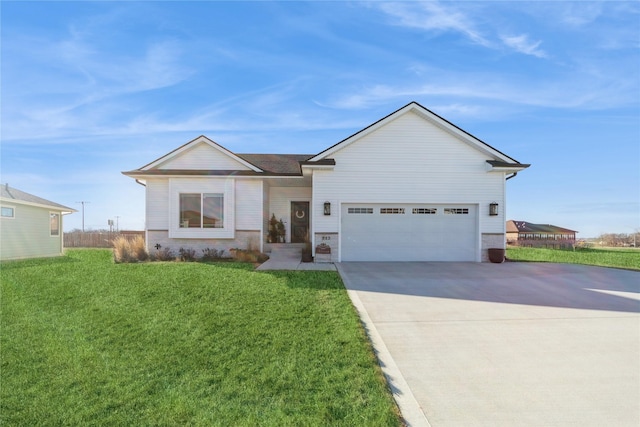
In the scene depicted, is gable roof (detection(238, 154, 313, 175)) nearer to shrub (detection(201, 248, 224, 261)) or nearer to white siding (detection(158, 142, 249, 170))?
white siding (detection(158, 142, 249, 170))

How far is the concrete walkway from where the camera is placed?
1098cm

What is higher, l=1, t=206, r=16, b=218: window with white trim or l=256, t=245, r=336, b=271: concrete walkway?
l=1, t=206, r=16, b=218: window with white trim

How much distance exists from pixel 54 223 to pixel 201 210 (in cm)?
1437

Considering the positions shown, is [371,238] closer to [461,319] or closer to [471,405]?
[461,319]

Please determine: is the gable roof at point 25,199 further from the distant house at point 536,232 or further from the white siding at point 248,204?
the distant house at point 536,232

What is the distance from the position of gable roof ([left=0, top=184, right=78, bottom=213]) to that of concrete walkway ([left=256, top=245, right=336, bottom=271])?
14627mm

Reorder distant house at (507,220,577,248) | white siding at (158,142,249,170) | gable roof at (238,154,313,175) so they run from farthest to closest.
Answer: distant house at (507,220,577,248) → gable roof at (238,154,313,175) → white siding at (158,142,249,170)

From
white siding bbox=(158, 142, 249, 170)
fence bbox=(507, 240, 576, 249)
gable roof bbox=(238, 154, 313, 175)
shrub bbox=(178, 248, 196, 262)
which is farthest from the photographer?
fence bbox=(507, 240, 576, 249)

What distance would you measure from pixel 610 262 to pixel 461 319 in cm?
1245

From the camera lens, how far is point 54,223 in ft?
72.0

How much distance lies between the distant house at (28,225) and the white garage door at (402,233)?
705 inches

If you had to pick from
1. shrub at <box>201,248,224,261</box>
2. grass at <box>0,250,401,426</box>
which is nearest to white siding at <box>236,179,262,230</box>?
shrub at <box>201,248,224,261</box>

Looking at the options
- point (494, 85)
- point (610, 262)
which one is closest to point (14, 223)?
point (494, 85)

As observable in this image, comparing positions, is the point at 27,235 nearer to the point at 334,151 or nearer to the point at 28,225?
the point at 28,225
